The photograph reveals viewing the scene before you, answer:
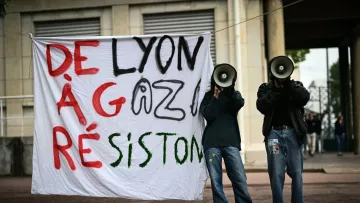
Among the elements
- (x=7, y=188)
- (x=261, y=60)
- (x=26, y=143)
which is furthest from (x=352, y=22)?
(x=7, y=188)

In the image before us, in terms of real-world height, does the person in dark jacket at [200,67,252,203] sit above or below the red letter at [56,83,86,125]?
below

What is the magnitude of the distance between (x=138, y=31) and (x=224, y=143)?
456 inches

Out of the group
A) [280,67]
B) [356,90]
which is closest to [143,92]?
[280,67]

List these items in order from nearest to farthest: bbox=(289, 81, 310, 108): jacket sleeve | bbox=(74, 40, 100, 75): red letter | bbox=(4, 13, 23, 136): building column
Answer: bbox=(289, 81, 310, 108): jacket sleeve, bbox=(74, 40, 100, 75): red letter, bbox=(4, 13, 23, 136): building column

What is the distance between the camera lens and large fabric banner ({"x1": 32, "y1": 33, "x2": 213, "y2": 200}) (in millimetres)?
7031

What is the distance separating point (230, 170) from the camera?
6641 millimetres

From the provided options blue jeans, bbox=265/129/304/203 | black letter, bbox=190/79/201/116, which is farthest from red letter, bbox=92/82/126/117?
blue jeans, bbox=265/129/304/203

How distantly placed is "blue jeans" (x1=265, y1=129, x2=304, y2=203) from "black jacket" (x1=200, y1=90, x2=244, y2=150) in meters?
0.44

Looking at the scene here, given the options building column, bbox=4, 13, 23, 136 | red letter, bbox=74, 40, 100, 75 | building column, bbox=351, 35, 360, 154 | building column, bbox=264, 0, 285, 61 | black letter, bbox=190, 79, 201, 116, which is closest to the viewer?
black letter, bbox=190, 79, 201, 116

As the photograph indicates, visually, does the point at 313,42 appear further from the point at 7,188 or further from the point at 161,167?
the point at 161,167

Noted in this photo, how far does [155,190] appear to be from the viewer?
7.02 meters

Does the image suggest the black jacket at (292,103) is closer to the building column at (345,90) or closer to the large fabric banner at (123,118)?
the large fabric banner at (123,118)

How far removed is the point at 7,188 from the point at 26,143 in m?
3.12

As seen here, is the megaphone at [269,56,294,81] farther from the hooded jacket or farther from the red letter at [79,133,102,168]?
the red letter at [79,133,102,168]
